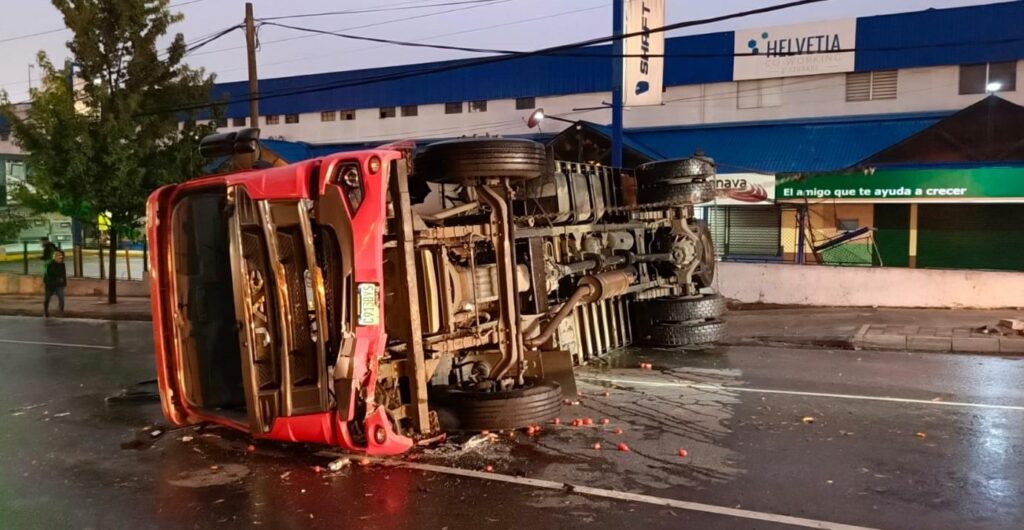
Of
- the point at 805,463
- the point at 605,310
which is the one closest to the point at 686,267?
the point at 605,310

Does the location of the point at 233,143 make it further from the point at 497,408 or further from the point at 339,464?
the point at 497,408

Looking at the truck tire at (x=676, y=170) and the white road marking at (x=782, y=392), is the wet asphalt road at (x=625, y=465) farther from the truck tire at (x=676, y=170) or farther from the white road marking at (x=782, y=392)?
the truck tire at (x=676, y=170)

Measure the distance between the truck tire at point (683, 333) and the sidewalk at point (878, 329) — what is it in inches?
55.0

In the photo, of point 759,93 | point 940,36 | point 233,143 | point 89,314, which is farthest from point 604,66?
point 233,143

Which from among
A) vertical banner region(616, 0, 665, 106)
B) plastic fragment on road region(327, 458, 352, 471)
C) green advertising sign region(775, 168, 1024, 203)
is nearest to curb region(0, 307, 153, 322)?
vertical banner region(616, 0, 665, 106)

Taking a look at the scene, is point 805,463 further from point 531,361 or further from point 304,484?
point 304,484

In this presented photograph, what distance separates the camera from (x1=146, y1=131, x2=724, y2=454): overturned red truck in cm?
504

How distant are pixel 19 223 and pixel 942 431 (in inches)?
1201

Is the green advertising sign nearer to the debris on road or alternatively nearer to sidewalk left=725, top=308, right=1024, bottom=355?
sidewalk left=725, top=308, right=1024, bottom=355

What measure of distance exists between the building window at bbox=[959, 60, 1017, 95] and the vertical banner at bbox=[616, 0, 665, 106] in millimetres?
13465

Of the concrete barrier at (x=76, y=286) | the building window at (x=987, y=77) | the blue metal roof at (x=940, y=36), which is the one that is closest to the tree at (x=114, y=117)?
the concrete barrier at (x=76, y=286)

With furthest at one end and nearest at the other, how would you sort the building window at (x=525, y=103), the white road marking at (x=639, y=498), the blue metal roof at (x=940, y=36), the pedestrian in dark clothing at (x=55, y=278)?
1. the building window at (x=525, y=103)
2. the blue metal roof at (x=940, y=36)
3. the pedestrian in dark clothing at (x=55, y=278)
4. the white road marking at (x=639, y=498)

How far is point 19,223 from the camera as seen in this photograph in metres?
27.7

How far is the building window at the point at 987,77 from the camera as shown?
23062mm
